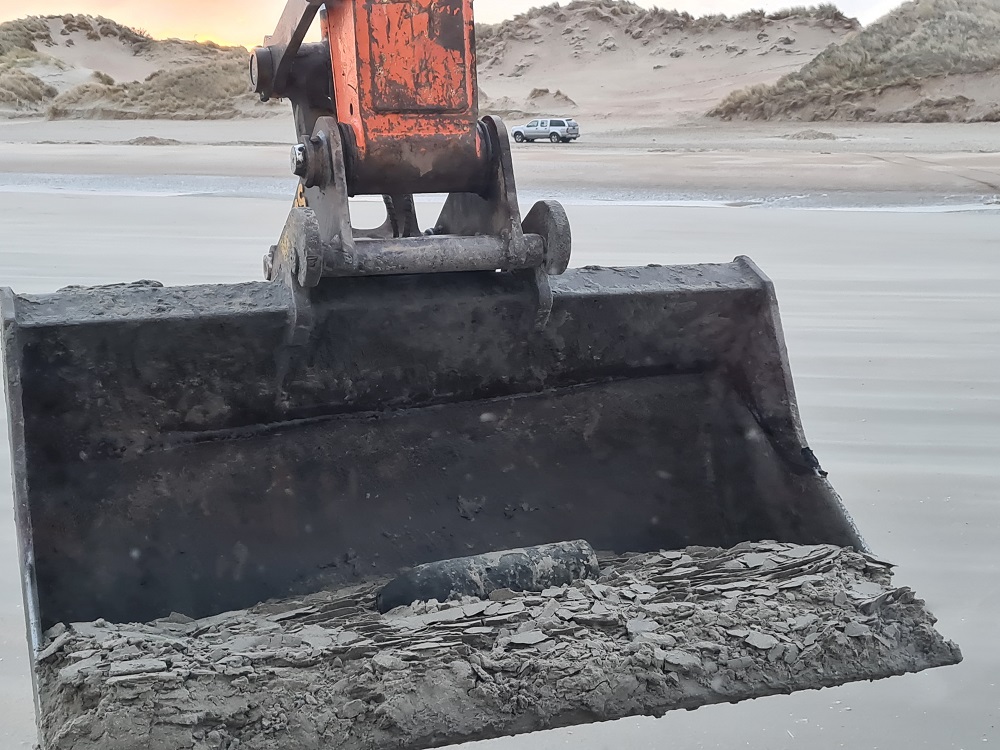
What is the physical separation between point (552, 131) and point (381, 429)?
742 inches

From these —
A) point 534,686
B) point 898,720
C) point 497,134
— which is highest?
point 497,134

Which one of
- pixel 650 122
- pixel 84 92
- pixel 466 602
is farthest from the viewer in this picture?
pixel 84 92

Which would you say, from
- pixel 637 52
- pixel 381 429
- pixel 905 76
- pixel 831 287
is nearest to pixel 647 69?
pixel 637 52

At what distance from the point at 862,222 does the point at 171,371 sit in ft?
22.7

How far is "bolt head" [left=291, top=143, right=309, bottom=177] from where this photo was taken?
2.11 meters

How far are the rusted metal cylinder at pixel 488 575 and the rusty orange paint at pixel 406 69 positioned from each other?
0.79m

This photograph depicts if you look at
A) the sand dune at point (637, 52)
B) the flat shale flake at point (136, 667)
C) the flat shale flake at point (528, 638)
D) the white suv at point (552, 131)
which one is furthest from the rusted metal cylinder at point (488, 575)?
the sand dune at point (637, 52)

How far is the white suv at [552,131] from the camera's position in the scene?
2058cm

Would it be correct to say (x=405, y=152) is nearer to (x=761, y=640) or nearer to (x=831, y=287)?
(x=761, y=640)

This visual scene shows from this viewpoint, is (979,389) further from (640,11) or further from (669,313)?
(640,11)

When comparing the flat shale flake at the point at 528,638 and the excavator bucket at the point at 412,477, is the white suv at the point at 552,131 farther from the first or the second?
the flat shale flake at the point at 528,638

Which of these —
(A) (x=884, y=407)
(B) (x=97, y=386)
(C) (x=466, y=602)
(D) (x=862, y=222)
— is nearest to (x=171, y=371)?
(B) (x=97, y=386)

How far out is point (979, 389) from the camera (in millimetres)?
3602

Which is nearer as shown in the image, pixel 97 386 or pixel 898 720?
Result: pixel 898 720
